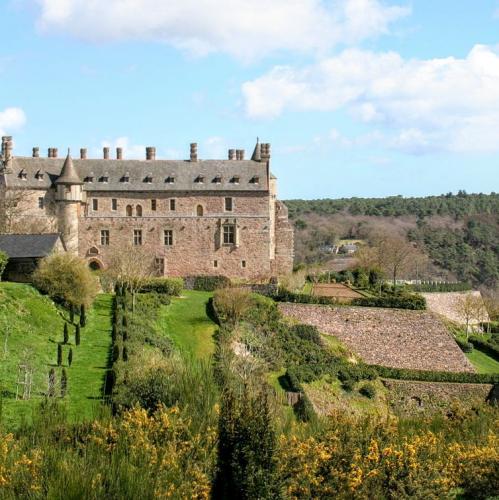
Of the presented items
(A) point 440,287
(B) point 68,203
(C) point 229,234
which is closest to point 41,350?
(B) point 68,203

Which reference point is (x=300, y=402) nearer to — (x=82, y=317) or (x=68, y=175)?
(x=82, y=317)

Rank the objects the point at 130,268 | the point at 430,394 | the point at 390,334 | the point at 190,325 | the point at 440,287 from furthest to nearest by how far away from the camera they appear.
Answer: the point at 440,287, the point at 390,334, the point at 130,268, the point at 190,325, the point at 430,394

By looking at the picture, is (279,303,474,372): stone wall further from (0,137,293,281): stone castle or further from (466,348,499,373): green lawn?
(0,137,293,281): stone castle

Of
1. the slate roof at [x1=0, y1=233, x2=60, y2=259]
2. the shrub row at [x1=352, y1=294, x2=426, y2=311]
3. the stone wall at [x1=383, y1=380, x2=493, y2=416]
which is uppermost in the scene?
the slate roof at [x1=0, y1=233, x2=60, y2=259]

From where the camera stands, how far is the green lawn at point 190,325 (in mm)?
39125

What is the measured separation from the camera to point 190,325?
4262 cm

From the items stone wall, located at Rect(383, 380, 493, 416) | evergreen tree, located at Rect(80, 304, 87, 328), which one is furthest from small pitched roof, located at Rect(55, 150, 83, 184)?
stone wall, located at Rect(383, 380, 493, 416)

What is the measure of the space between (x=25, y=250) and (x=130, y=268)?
608 centimetres

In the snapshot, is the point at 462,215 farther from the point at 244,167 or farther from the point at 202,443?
the point at 202,443

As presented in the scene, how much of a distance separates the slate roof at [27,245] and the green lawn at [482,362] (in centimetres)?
2276

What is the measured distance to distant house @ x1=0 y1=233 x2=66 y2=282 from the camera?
4238 cm

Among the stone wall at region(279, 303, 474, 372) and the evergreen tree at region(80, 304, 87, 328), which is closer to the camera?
the evergreen tree at region(80, 304, 87, 328)

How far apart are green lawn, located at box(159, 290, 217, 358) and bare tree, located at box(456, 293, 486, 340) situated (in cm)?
2087

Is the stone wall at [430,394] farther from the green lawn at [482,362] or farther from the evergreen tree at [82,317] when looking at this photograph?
the evergreen tree at [82,317]
